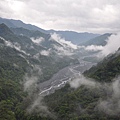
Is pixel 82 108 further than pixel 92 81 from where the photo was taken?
No

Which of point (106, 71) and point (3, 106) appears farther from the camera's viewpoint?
point (106, 71)

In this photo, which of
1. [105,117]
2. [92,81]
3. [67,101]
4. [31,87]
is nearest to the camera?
[105,117]

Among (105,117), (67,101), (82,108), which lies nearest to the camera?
(105,117)

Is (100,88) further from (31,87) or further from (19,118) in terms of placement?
(31,87)

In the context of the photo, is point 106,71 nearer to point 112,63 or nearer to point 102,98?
point 112,63

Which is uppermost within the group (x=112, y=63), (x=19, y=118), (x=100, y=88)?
(x=112, y=63)

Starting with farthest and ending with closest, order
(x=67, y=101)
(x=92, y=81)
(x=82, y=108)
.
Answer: (x=92, y=81), (x=67, y=101), (x=82, y=108)

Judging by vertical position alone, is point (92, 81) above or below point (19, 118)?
above

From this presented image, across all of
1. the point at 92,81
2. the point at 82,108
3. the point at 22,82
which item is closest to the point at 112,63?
the point at 92,81

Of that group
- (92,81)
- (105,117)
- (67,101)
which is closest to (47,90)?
(92,81)
